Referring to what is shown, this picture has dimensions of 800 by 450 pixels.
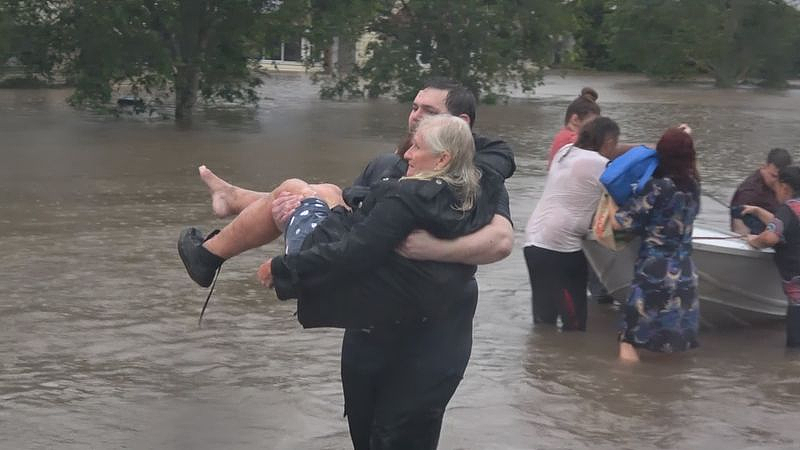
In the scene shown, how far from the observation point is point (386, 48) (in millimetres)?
27500

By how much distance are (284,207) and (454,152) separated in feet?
2.24

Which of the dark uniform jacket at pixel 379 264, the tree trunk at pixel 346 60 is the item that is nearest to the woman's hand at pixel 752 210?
the dark uniform jacket at pixel 379 264

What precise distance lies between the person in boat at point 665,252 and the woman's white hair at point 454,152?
3.35m

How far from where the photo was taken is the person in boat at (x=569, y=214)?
26.9 ft

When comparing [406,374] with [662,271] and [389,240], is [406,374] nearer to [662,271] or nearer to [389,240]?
[389,240]

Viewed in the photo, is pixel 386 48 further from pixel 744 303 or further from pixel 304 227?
pixel 304 227

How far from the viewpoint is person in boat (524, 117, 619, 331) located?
26.9 ft

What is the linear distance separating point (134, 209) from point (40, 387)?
6938 mm

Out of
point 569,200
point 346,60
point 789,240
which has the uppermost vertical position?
point 569,200

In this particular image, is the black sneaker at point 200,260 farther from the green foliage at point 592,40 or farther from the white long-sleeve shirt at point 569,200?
the green foliage at point 592,40

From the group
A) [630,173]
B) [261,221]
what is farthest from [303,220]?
[630,173]

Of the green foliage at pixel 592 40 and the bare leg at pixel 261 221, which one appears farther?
the green foliage at pixel 592 40

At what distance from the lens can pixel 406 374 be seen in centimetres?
460

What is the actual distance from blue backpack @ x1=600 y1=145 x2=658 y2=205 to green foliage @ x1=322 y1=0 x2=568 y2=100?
19518mm
